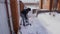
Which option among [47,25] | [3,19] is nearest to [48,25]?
[47,25]

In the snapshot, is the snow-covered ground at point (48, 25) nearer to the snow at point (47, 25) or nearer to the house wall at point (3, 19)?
the snow at point (47, 25)

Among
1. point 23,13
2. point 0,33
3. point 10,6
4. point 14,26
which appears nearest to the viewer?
point 0,33

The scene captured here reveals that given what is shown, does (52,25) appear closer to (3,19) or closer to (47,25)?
(47,25)

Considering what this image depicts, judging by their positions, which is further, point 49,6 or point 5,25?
point 49,6

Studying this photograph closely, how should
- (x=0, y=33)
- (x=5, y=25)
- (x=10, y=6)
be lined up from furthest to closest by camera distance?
(x=10, y=6), (x=5, y=25), (x=0, y=33)

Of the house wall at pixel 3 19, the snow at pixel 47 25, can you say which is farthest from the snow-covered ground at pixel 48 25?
the house wall at pixel 3 19

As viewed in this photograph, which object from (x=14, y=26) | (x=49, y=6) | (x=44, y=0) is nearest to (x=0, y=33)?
(x=14, y=26)

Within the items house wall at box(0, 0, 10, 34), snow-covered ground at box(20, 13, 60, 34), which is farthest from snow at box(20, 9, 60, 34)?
house wall at box(0, 0, 10, 34)

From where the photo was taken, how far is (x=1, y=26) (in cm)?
104

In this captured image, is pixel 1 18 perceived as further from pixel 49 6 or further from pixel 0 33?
pixel 49 6

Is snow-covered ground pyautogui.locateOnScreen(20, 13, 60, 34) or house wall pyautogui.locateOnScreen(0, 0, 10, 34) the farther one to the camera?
snow-covered ground pyautogui.locateOnScreen(20, 13, 60, 34)

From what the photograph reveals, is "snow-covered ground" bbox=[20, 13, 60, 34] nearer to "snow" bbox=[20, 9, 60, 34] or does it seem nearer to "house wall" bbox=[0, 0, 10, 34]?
"snow" bbox=[20, 9, 60, 34]

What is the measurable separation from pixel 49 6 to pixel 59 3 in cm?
34

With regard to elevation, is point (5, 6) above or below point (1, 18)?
above
